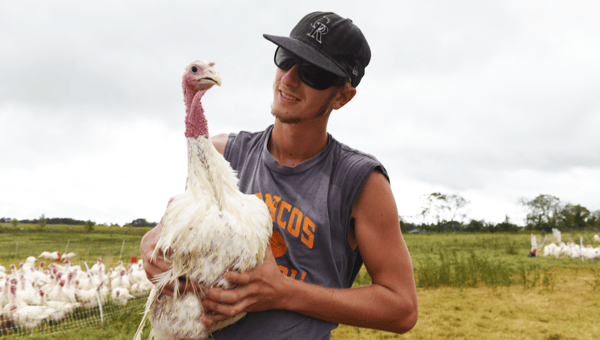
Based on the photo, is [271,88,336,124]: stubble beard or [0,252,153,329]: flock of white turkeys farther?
[0,252,153,329]: flock of white turkeys

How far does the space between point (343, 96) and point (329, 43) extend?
0.31 m

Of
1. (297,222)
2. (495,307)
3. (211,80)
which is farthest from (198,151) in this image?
(495,307)

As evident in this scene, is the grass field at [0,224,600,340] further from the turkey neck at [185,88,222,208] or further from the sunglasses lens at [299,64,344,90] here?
the sunglasses lens at [299,64,344,90]

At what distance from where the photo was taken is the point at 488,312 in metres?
8.69

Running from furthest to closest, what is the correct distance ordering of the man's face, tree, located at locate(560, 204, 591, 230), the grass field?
tree, located at locate(560, 204, 591, 230) → the grass field → the man's face

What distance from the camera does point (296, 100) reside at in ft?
5.71

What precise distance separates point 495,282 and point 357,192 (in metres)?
12.3

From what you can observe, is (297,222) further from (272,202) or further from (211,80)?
(211,80)

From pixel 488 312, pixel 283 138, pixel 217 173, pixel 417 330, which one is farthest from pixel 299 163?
pixel 488 312

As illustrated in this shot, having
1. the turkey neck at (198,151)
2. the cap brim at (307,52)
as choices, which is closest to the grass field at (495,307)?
the turkey neck at (198,151)

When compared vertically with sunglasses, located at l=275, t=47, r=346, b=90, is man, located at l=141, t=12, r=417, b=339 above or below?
below

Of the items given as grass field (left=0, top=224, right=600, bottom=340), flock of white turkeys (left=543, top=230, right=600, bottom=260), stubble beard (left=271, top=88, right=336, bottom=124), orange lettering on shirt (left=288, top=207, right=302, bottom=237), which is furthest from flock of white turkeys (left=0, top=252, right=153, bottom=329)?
flock of white turkeys (left=543, top=230, right=600, bottom=260)

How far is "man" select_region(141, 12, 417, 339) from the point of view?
150 centimetres

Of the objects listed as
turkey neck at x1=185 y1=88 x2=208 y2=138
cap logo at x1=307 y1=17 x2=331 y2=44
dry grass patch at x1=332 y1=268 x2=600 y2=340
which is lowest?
dry grass patch at x1=332 y1=268 x2=600 y2=340
